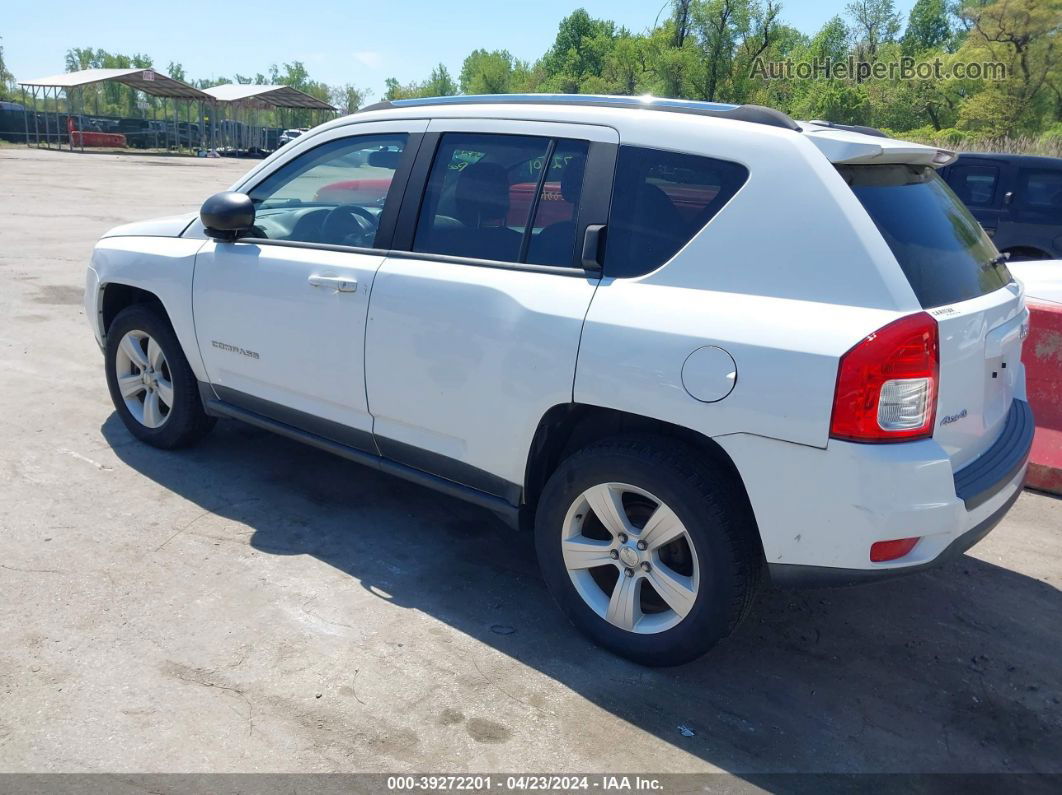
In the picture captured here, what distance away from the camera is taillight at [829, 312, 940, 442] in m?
2.69

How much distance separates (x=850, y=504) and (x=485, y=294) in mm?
1540

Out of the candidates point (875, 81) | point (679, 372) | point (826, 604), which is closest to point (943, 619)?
point (826, 604)

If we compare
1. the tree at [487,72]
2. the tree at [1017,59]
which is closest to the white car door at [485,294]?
the tree at [1017,59]

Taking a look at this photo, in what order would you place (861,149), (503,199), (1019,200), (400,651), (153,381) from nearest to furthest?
1. (861,149)
2. (400,651)
3. (503,199)
4. (153,381)
5. (1019,200)

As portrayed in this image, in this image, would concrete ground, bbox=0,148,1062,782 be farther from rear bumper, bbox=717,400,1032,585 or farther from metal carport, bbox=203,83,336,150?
metal carport, bbox=203,83,336,150

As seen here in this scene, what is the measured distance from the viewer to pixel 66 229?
14.0 meters

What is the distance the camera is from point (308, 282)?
4.04 m

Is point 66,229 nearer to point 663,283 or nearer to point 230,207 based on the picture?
point 230,207

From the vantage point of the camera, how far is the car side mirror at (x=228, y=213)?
4270mm

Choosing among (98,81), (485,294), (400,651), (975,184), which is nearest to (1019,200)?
(975,184)

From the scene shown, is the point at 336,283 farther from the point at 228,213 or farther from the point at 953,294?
the point at 953,294

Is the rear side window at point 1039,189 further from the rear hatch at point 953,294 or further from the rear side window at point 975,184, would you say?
the rear hatch at point 953,294

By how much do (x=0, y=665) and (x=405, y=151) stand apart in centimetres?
253

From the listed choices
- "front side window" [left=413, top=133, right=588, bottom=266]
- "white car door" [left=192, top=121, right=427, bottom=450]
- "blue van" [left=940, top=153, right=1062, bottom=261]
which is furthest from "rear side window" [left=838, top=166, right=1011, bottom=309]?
"blue van" [left=940, top=153, right=1062, bottom=261]
